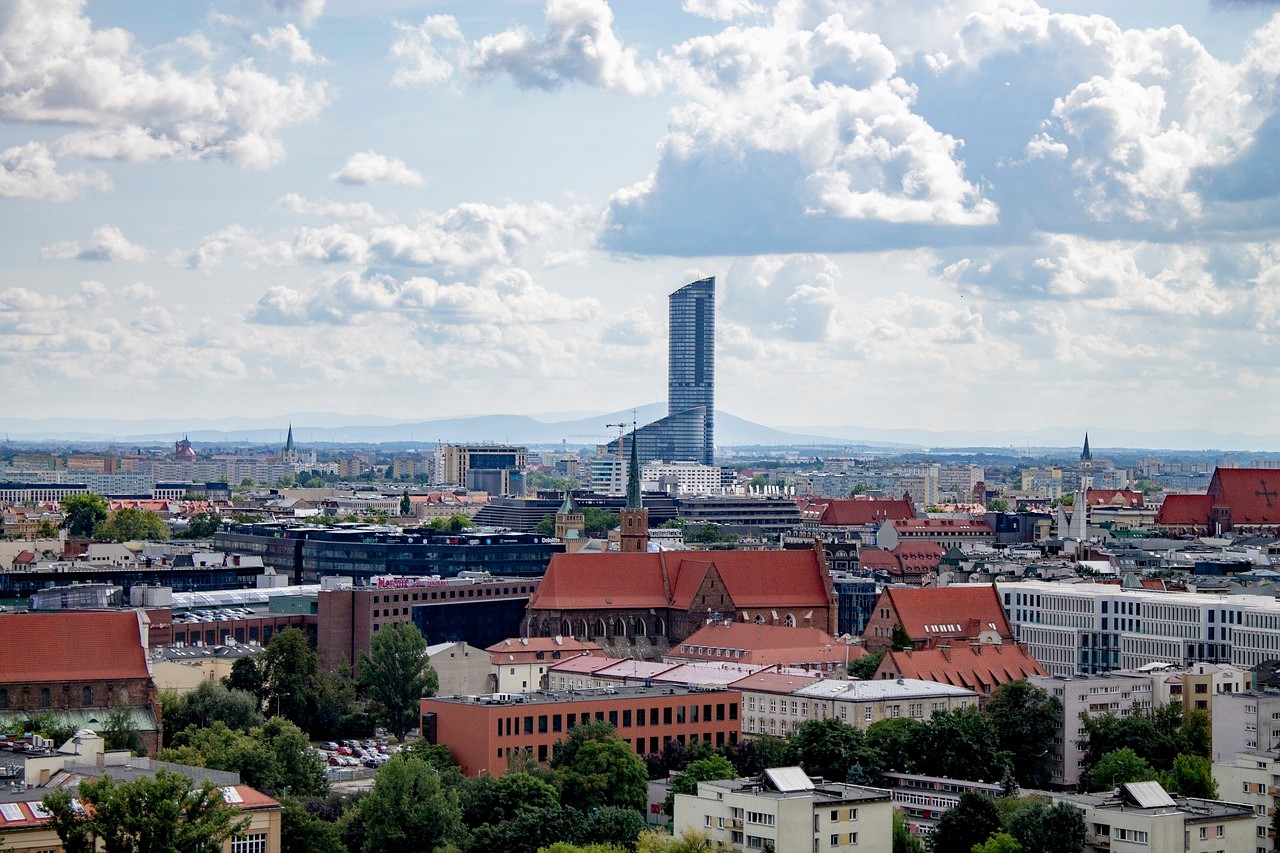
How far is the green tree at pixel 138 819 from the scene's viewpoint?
66.0 meters

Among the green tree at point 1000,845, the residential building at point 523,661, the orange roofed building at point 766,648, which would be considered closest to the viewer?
the green tree at point 1000,845

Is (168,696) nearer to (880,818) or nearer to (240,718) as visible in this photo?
(240,718)

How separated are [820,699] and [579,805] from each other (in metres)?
18.8

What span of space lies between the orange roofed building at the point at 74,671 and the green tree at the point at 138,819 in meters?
35.5

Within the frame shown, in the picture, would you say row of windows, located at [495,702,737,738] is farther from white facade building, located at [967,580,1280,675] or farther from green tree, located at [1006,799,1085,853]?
white facade building, located at [967,580,1280,675]

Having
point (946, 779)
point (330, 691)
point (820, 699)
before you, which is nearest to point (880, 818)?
point (946, 779)

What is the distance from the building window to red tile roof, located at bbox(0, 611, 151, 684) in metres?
31.6

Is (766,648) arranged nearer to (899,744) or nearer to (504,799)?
(899,744)

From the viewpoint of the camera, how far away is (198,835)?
2623 inches

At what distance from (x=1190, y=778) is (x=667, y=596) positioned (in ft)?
180

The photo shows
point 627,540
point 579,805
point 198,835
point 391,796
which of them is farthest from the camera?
point 627,540

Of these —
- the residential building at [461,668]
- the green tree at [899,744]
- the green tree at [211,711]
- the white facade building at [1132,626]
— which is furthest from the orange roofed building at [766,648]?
the green tree at [211,711]

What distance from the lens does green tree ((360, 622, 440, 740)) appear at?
4813 inches

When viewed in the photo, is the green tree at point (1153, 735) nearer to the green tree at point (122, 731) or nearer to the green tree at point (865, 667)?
the green tree at point (865, 667)
